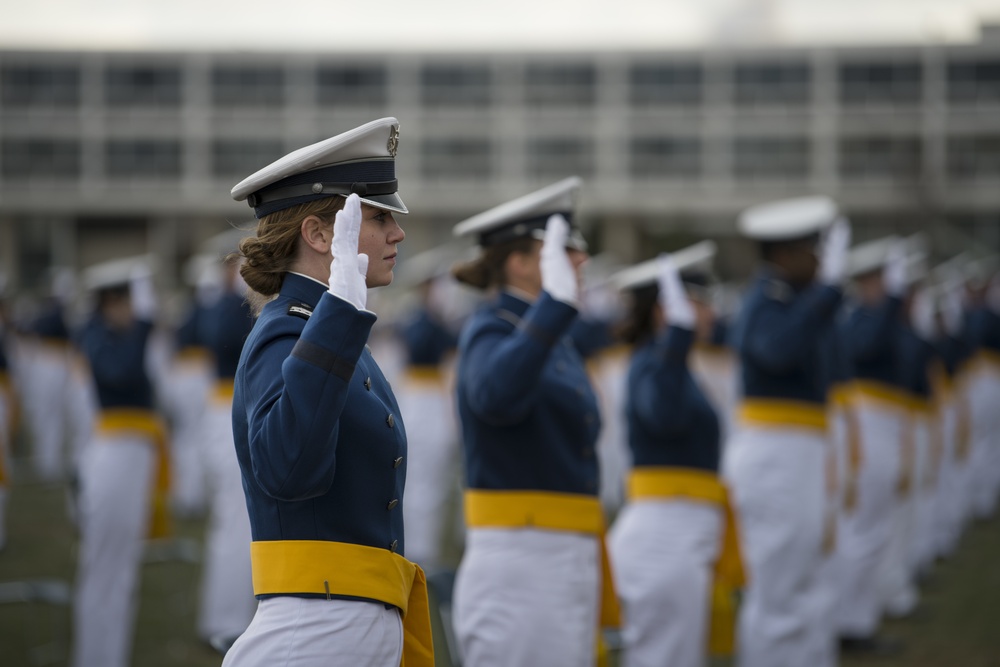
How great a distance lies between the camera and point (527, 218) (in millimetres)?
4293

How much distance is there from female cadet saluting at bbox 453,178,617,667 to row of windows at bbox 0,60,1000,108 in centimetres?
5887

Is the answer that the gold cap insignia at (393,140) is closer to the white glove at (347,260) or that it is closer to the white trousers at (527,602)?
the white glove at (347,260)

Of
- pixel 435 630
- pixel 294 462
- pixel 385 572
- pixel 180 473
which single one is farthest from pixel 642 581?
pixel 180 473

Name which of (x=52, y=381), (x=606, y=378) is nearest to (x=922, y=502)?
(x=606, y=378)

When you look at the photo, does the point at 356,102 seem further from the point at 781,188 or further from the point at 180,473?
the point at 180,473

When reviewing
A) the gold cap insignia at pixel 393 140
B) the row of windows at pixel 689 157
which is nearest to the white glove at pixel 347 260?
the gold cap insignia at pixel 393 140

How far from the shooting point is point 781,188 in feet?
203

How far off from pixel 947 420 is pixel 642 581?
22.7 ft

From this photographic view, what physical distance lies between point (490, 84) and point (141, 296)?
56.5 meters

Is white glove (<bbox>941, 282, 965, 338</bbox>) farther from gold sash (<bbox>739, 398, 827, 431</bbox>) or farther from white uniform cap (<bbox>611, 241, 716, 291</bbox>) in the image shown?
gold sash (<bbox>739, 398, 827, 431</bbox>)

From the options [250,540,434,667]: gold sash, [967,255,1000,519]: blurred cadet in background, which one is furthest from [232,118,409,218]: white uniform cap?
[967,255,1000,519]: blurred cadet in background

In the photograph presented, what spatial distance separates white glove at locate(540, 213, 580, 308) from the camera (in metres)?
3.76

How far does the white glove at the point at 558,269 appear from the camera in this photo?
12.3 ft

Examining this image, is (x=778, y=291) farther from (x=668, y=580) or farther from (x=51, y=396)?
(x=51, y=396)
